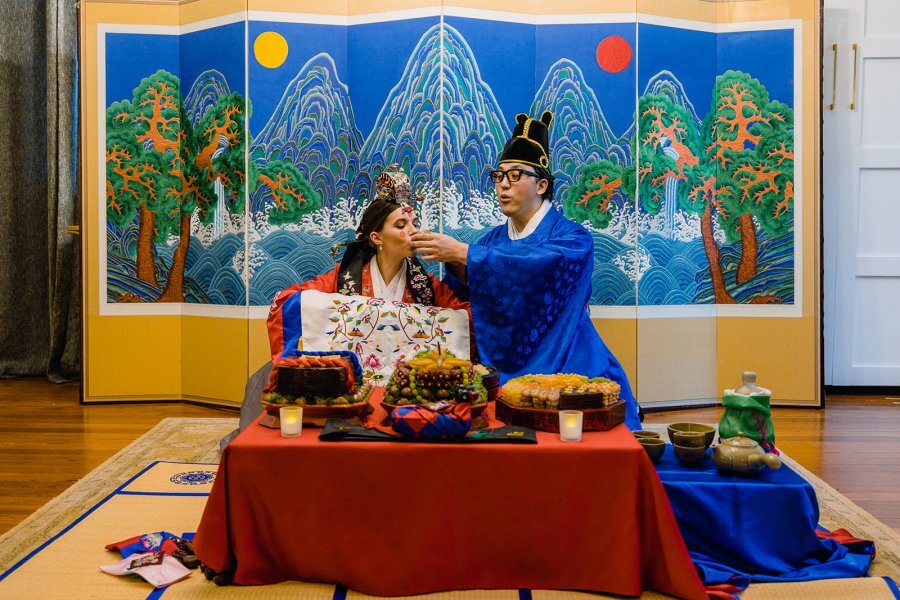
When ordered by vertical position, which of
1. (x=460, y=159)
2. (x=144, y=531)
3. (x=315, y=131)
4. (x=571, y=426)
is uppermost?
(x=315, y=131)

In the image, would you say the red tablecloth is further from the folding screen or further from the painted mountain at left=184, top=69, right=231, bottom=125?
the painted mountain at left=184, top=69, right=231, bottom=125

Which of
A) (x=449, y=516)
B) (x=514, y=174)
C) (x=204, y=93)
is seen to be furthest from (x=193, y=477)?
(x=204, y=93)

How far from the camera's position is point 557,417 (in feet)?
8.22

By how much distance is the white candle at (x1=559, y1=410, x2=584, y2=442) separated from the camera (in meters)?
2.38

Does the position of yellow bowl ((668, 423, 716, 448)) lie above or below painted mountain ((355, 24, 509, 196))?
below

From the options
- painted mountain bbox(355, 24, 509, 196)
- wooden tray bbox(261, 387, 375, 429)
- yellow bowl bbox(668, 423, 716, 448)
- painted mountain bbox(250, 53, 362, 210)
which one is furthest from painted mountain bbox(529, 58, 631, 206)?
wooden tray bbox(261, 387, 375, 429)

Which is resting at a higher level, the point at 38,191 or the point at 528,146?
the point at 38,191

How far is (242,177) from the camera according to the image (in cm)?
497

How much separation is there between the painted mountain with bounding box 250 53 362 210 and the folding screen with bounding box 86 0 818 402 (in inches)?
0.4

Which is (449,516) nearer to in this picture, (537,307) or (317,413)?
(317,413)

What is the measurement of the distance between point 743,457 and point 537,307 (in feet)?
3.39

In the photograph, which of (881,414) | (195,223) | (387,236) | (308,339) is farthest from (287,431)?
(881,414)

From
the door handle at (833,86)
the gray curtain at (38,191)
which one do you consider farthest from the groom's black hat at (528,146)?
the gray curtain at (38,191)

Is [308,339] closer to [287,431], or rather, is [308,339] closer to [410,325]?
[410,325]
